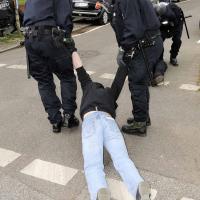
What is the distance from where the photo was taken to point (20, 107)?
20.1ft

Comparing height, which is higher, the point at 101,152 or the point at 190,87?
the point at 101,152

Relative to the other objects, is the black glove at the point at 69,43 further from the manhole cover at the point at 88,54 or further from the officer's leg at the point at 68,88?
the manhole cover at the point at 88,54

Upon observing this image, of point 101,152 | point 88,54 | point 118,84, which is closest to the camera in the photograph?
point 101,152

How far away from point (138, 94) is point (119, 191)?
52.3 inches

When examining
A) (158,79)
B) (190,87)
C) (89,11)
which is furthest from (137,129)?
(89,11)

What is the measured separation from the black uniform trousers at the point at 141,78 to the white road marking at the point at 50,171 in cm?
109

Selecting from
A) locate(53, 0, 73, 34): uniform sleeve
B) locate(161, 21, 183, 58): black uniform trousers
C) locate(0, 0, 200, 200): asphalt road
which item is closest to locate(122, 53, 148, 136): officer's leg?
locate(0, 0, 200, 200): asphalt road

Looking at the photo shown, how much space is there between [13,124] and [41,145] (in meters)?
0.86

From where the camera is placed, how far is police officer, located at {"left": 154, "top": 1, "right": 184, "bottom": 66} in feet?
24.1

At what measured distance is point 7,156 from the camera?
15.0 ft

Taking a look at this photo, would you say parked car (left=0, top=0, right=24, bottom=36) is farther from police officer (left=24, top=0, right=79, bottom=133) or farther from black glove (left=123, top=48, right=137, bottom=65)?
black glove (left=123, top=48, right=137, bottom=65)

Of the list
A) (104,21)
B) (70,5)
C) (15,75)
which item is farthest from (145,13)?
(104,21)

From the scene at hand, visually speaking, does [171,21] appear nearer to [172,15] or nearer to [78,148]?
[172,15]

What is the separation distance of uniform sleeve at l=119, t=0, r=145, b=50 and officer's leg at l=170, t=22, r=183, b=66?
355cm
